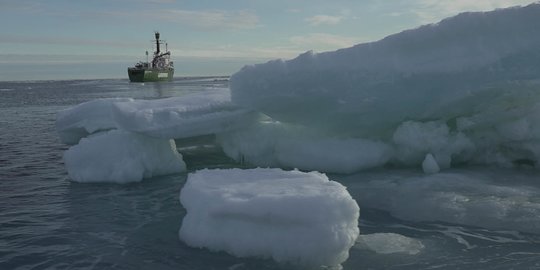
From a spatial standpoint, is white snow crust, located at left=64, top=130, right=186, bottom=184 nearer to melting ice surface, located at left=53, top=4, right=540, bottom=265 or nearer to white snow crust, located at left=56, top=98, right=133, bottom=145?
melting ice surface, located at left=53, top=4, right=540, bottom=265

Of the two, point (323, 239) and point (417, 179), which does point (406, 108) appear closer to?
point (417, 179)

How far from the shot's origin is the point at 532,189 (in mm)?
8219

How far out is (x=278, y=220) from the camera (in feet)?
17.8

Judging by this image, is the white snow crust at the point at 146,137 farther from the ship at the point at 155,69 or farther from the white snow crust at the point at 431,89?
the ship at the point at 155,69

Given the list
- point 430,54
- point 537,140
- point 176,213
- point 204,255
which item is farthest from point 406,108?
point 204,255

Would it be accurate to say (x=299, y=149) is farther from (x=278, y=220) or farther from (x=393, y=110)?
(x=278, y=220)

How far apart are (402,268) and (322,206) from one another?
111cm

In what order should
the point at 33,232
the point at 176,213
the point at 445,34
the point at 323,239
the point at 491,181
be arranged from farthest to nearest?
the point at 445,34, the point at 491,181, the point at 176,213, the point at 33,232, the point at 323,239

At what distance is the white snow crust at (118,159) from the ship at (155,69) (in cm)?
7150

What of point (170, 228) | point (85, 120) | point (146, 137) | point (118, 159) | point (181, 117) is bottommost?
point (170, 228)

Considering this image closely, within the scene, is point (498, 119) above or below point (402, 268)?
above

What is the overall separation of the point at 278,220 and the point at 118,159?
239 inches

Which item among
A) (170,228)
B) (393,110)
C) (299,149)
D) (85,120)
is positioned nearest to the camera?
(170,228)

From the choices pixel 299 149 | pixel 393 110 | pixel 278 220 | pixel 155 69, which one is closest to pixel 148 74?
pixel 155 69
